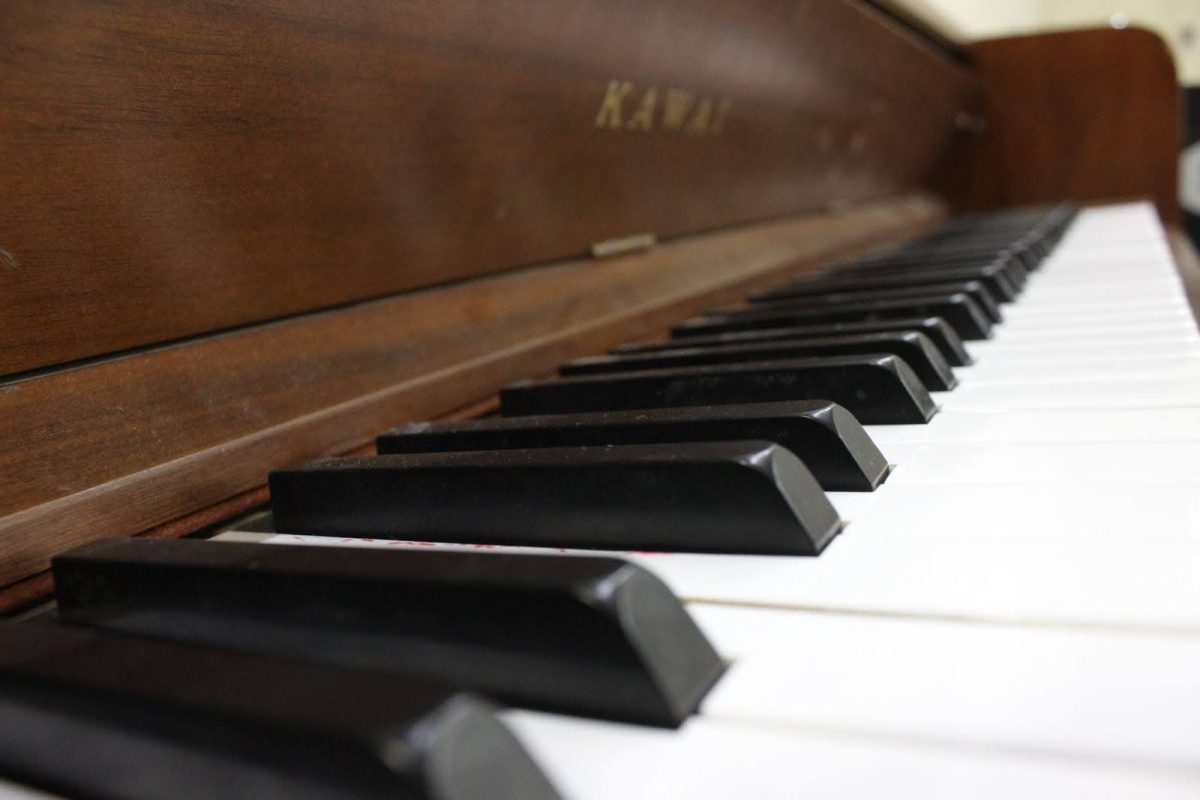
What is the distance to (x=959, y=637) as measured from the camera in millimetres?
460

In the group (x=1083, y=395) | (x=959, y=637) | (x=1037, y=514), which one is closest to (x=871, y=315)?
(x=1083, y=395)

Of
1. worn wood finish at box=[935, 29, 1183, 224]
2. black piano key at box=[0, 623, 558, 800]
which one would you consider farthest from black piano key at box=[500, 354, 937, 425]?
worn wood finish at box=[935, 29, 1183, 224]

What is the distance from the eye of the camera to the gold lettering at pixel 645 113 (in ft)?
4.63

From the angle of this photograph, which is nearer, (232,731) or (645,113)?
(232,731)

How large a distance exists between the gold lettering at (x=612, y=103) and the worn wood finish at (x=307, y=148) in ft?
0.04

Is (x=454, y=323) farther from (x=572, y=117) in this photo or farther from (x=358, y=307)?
(x=572, y=117)

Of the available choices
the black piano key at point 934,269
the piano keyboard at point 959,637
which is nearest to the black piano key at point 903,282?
the black piano key at point 934,269

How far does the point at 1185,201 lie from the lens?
4762 mm

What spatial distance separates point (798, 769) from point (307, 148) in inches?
25.6

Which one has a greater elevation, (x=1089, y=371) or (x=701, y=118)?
(x=701, y=118)

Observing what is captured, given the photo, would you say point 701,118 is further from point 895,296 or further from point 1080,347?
point 1080,347

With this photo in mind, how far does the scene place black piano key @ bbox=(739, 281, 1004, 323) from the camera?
1.32 metres

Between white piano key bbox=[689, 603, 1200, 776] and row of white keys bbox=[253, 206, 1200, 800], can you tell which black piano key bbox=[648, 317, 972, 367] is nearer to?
row of white keys bbox=[253, 206, 1200, 800]

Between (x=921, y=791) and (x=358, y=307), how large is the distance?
720 millimetres
